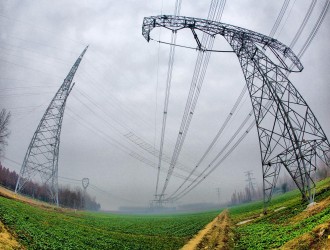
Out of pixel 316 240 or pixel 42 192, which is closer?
pixel 316 240

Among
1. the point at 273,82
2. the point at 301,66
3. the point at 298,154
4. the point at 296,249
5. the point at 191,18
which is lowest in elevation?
the point at 296,249

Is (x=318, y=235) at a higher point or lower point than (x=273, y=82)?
lower

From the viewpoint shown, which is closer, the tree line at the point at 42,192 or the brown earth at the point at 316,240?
the brown earth at the point at 316,240

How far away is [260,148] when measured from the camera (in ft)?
86.7

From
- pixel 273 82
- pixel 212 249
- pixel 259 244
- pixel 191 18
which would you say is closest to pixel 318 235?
pixel 259 244

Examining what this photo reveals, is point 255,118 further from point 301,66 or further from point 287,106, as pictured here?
point 301,66

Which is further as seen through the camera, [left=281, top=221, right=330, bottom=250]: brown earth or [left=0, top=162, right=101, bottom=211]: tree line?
[left=0, top=162, right=101, bottom=211]: tree line

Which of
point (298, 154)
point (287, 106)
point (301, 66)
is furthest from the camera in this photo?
point (301, 66)

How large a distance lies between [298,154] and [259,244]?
923 centimetres

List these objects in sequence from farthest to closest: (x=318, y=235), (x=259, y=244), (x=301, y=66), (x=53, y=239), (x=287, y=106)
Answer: (x=301, y=66), (x=287, y=106), (x=53, y=239), (x=259, y=244), (x=318, y=235)

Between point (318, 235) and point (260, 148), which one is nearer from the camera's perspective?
point (318, 235)

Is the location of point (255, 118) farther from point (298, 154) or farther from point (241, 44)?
point (241, 44)

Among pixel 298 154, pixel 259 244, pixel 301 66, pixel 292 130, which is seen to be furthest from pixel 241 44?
pixel 259 244

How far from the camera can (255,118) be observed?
26406mm
